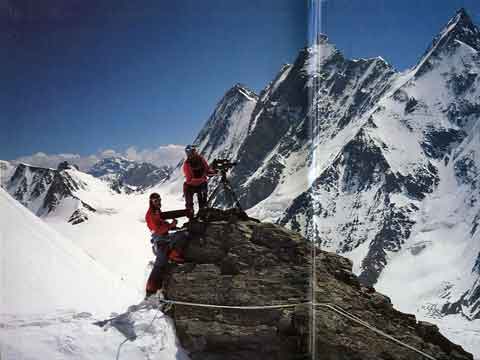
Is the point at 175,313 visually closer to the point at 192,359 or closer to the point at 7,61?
the point at 192,359

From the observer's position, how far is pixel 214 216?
234 inches

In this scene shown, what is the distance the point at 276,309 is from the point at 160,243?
5.36ft

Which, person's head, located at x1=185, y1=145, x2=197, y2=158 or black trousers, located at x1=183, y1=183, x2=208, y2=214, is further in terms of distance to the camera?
black trousers, located at x1=183, y1=183, x2=208, y2=214

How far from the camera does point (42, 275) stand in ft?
14.0

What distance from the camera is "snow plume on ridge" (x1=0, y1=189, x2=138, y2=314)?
3.92m

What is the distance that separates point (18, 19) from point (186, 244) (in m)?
3.13

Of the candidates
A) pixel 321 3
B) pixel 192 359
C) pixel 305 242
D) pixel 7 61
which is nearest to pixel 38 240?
pixel 7 61

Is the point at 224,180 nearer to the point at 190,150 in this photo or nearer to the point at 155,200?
the point at 190,150

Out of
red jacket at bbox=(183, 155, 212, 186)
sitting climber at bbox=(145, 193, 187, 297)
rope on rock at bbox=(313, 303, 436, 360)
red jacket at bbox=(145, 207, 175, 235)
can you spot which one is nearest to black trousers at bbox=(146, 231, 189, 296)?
sitting climber at bbox=(145, 193, 187, 297)

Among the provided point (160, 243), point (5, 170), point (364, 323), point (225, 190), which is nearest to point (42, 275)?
point (5, 170)

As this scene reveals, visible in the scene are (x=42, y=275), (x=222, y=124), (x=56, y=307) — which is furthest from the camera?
(x=222, y=124)

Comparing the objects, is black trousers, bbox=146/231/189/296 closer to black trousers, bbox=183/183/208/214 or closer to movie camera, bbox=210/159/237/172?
black trousers, bbox=183/183/208/214

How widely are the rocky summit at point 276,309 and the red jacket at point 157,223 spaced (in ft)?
1.28

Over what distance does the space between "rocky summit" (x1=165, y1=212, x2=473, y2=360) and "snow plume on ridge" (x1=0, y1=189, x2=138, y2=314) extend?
0.82 meters
